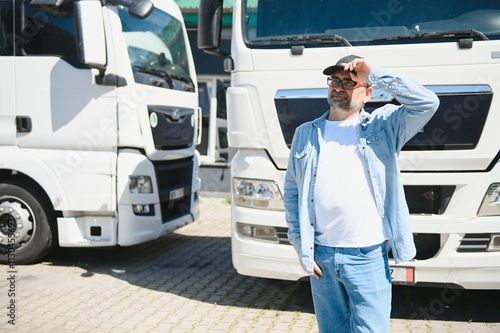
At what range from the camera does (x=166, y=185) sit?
739cm

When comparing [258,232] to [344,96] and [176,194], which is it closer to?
[344,96]

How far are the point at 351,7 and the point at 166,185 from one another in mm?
3280

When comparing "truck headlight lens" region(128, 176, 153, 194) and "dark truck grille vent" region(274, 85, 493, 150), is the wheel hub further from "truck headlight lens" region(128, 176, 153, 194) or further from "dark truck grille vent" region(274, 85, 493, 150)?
"dark truck grille vent" region(274, 85, 493, 150)

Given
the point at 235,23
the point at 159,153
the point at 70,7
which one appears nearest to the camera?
the point at 235,23

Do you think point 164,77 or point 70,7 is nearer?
point 70,7

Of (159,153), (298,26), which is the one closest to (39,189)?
(159,153)

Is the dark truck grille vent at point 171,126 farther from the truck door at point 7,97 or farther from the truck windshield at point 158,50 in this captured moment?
the truck door at point 7,97

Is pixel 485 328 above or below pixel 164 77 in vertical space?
below

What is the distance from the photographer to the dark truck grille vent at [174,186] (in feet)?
23.7

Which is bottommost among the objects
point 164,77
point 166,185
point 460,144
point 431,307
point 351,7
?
point 431,307

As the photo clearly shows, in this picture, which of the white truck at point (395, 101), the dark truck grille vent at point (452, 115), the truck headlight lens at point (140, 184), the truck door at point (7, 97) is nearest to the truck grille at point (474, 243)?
the white truck at point (395, 101)

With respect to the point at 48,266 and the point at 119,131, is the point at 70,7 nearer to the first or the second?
the point at 119,131

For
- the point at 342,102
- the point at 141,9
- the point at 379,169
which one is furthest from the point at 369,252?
the point at 141,9

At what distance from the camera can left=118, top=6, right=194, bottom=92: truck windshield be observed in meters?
6.88
